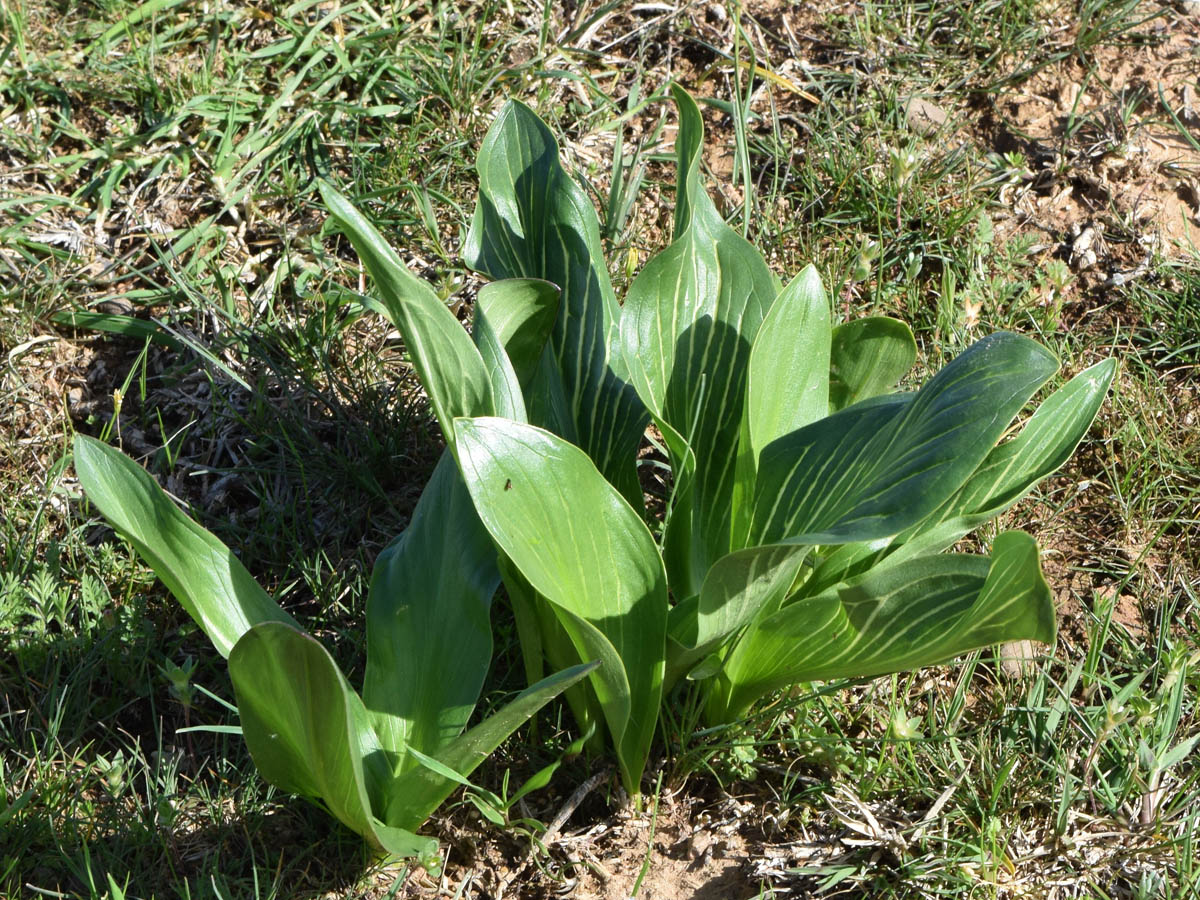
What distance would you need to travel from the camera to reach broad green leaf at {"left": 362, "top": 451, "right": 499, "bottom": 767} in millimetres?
1696

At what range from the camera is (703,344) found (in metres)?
1.84

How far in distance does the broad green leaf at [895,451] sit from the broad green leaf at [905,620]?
10cm

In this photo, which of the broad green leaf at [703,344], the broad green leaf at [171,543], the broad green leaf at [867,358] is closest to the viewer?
the broad green leaf at [171,543]

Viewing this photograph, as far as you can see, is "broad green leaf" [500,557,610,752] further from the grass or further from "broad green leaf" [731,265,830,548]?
"broad green leaf" [731,265,830,548]

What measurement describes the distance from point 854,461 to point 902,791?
629 millimetres

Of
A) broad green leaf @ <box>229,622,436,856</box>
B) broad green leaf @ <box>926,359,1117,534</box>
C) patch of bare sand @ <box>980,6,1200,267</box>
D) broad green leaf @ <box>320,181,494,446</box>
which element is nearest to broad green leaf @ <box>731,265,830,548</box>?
broad green leaf @ <box>926,359,1117,534</box>

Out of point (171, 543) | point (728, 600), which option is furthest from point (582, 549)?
point (171, 543)

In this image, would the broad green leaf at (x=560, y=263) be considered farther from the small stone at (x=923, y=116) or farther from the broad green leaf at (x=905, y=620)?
the small stone at (x=923, y=116)

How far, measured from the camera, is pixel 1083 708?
1987 mm

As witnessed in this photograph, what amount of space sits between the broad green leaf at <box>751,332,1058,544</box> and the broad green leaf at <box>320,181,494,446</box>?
0.43m

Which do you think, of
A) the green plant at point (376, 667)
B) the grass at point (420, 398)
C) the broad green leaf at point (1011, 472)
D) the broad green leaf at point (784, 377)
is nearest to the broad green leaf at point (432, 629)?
the green plant at point (376, 667)

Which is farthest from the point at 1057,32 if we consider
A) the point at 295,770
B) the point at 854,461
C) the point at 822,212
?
the point at 295,770

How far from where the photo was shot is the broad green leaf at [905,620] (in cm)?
138

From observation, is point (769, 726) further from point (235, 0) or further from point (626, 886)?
point (235, 0)
